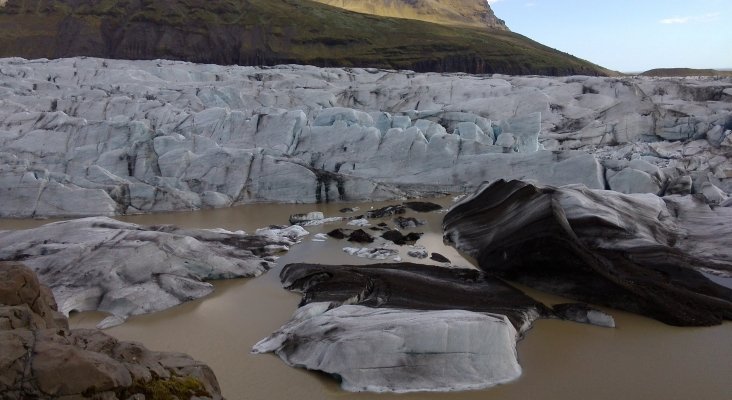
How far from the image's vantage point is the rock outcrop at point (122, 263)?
10.1 meters

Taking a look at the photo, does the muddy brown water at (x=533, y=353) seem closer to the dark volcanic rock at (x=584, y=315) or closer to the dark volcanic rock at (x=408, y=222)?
the dark volcanic rock at (x=584, y=315)

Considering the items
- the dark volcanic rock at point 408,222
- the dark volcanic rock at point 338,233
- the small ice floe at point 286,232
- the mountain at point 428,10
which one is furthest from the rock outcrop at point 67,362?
the mountain at point 428,10

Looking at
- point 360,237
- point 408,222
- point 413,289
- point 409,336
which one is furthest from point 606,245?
point 409,336

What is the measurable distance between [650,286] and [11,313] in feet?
33.6

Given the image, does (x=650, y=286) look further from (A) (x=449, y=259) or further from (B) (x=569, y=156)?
(B) (x=569, y=156)

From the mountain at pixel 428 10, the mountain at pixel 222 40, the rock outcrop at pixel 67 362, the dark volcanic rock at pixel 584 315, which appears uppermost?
the mountain at pixel 428 10

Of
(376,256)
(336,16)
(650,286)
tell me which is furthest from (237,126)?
(336,16)

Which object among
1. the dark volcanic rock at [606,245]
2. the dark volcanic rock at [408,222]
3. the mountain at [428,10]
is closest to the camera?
the dark volcanic rock at [606,245]

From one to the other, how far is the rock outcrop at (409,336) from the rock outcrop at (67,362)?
2290 mm

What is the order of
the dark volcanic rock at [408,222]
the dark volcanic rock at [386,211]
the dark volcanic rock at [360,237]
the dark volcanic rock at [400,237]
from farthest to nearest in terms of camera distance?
the dark volcanic rock at [386,211] → the dark volcanic rock at [408,222] → the dark volcanic rock at [360,237] → the dark volcanic rock at [400,237]

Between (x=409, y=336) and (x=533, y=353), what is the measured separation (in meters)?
2.12

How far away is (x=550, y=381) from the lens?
7.26 metres

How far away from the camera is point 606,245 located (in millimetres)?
12461

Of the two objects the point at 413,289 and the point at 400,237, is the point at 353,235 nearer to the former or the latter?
the point at 400,237
